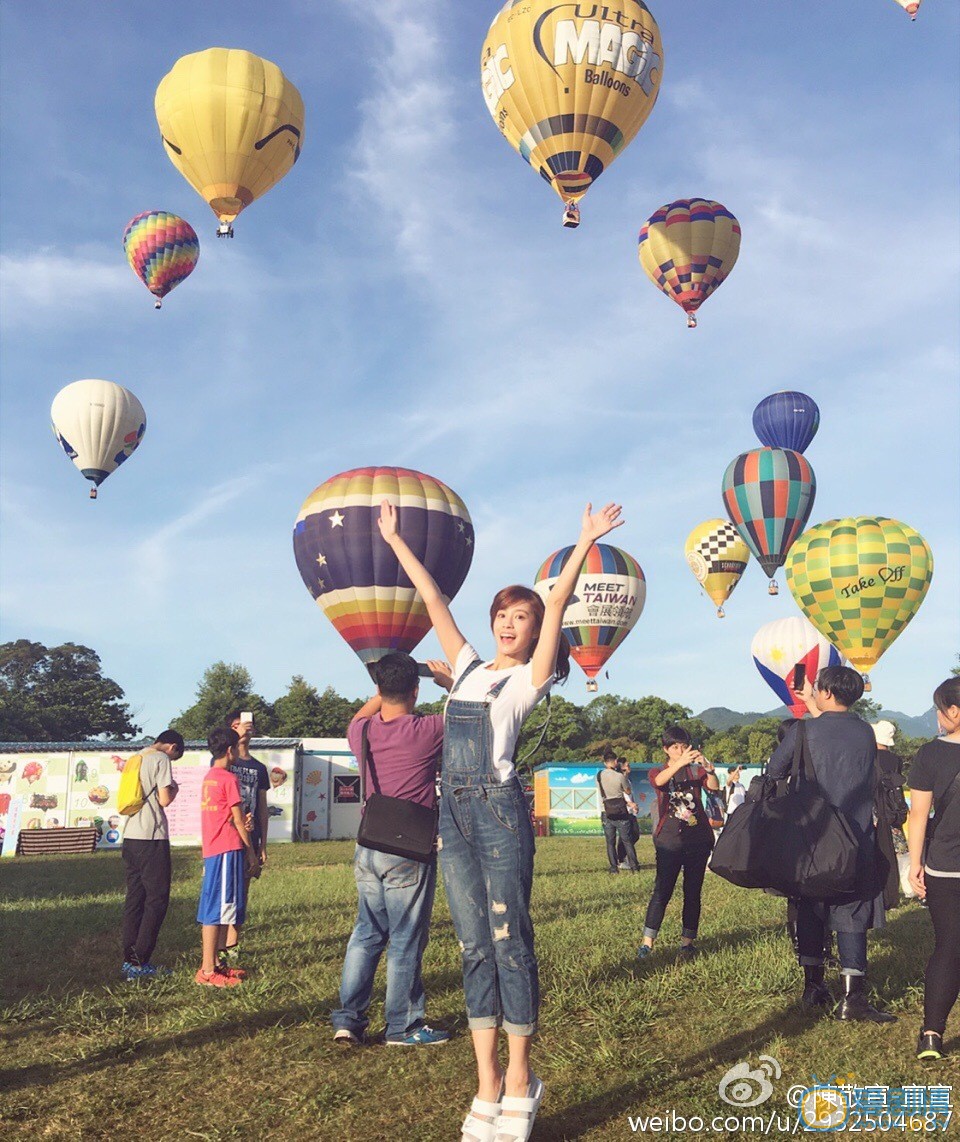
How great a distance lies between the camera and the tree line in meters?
74.5

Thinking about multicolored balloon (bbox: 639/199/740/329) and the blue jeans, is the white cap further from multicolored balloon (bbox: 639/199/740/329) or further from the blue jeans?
multicolored balloon (bbox: 639/199/740/329)

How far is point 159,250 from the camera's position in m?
40.8

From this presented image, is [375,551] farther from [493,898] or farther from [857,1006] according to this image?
[493,898]

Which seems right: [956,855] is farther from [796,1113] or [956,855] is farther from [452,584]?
[452,584]

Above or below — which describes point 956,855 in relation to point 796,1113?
above

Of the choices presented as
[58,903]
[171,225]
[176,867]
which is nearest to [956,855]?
[58,903]

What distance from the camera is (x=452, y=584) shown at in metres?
22.8

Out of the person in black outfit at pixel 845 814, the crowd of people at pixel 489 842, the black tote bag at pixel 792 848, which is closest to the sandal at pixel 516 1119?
the crowd of people at pixel 489 842

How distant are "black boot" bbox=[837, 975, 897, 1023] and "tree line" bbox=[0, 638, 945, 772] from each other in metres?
61.4

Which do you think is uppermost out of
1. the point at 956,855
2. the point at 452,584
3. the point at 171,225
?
the point at 171,225

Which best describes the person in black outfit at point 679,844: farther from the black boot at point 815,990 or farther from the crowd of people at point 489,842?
the black boot at point 815,990

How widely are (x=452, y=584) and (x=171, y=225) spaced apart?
2716 cm

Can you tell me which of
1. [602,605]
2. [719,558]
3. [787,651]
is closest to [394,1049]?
[602,605]

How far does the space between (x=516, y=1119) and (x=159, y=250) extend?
42532 mm
